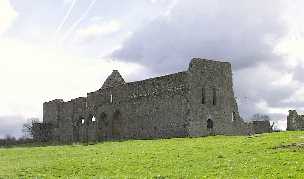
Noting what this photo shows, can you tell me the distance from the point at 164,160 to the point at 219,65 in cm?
3579

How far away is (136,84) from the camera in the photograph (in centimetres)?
7350

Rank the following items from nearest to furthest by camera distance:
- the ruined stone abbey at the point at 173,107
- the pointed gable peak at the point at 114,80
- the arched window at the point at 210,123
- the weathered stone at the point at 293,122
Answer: the ruined stone abbey at the point at 173,107
the weathered stone at the point at 293,122
the arched window at the point at 210,123
the pointed gable peak at the point at 114,80

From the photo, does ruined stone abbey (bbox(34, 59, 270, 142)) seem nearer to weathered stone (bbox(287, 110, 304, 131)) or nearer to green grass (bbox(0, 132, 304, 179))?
weathered stone (bbox(287, 110, 304, 131))

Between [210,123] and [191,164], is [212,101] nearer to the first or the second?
[210,123]

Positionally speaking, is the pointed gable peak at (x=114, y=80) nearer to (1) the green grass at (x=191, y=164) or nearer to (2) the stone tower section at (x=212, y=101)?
(2) the stone tower section at (x=212, y=101)

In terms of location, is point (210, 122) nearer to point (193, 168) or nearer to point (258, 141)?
point (258, 141)

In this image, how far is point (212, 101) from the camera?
69.3 m

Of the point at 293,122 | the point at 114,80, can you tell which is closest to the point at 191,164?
the point at 293,122

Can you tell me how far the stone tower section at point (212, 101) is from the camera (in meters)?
66.9

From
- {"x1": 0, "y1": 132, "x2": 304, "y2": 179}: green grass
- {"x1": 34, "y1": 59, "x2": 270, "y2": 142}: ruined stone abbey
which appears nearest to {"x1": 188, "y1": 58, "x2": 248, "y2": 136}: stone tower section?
{"x1": 34, "y1": 59, "x2": 270, "y2": 142}: ruined stone abbey

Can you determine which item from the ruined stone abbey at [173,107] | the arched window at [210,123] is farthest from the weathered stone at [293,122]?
the arched window at [210,123]

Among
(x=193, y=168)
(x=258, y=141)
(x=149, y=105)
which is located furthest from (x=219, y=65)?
(x=193, y=168)

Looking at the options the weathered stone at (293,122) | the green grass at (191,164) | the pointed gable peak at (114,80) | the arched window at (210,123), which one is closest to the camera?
the green grass at (191,164)

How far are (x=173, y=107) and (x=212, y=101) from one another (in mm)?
5018
